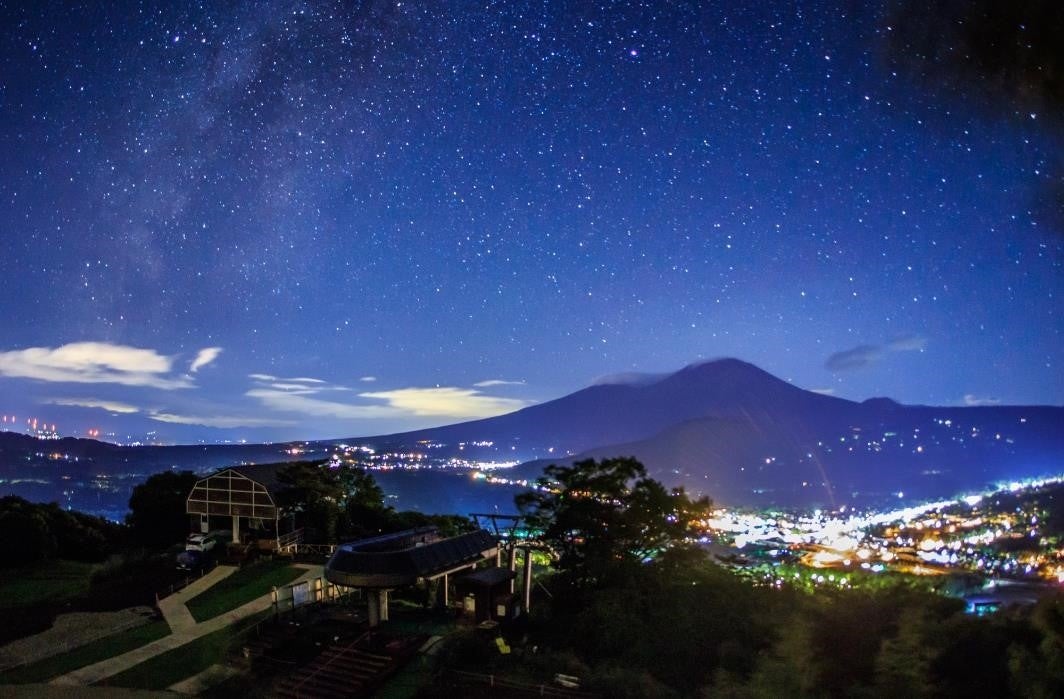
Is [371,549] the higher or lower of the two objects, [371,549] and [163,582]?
the higher

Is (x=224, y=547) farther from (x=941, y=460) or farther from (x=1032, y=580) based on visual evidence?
(x=941, y=460)

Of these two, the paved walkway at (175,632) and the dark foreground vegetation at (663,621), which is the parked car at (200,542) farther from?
the paved walkway at (175,632)

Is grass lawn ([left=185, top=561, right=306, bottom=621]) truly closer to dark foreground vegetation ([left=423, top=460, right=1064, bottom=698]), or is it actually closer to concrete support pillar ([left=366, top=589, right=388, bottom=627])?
concrete support pillar ([left=366, top=589, right=388, bottom=627])

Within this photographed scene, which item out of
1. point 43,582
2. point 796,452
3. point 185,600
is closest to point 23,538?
point 43,582

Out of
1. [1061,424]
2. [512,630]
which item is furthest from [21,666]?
[1061,424]

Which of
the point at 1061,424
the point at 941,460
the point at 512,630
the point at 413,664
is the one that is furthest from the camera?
the point at 1061,424
